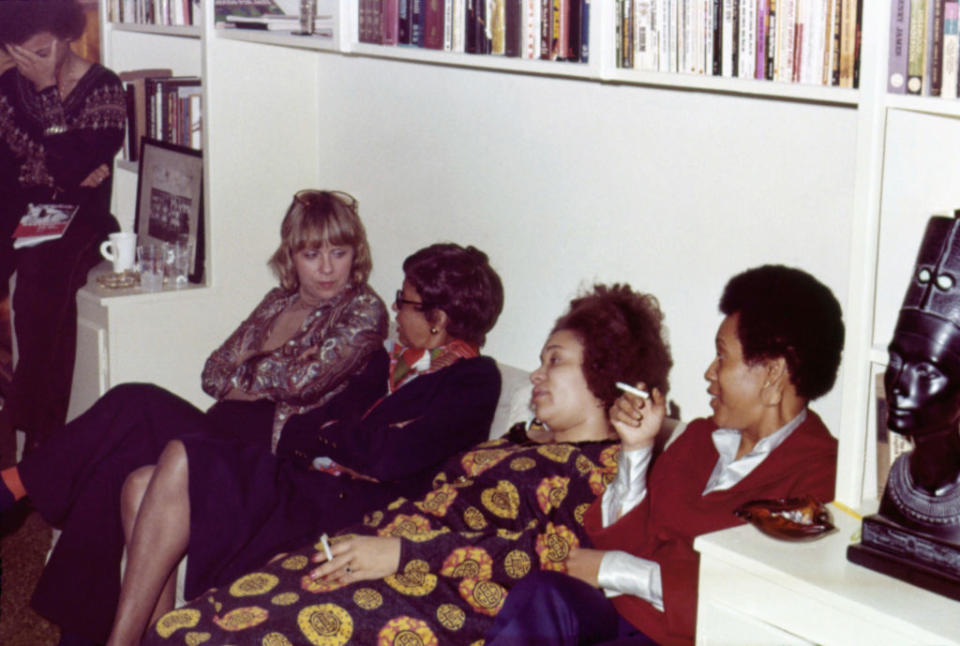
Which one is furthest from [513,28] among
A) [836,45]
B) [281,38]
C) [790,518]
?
[790,518]

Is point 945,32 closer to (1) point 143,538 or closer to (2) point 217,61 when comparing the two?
(1) point 143,538

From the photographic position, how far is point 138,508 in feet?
8.46

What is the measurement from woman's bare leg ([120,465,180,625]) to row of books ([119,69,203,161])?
1.41 metres

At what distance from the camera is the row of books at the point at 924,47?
5.24 feet

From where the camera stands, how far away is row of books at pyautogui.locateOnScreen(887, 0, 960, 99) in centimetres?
160

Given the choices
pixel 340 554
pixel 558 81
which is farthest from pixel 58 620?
pixel 558 81

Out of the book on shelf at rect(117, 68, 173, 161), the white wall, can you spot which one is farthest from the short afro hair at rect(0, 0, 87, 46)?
the white wall

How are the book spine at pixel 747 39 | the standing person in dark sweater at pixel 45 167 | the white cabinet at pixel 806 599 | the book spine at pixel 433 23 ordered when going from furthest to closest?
1. the standing person in dark sweater at pixel 45 167
2. the book spine at pixel 433 23
3. the book spine at pixel 747 39
4. the white cabinet at pixel 806 599

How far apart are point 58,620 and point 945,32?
2.15m

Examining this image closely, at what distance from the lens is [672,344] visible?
8.58 ft

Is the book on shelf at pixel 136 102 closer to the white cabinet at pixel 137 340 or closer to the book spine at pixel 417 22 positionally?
the white cabinet at pixel 137 340

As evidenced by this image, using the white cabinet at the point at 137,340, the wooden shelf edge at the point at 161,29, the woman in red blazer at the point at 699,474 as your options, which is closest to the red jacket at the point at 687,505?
the woman in red blazer at the point at 699,474

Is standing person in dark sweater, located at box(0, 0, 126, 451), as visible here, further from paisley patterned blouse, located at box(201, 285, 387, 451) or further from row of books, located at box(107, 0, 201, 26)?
paisley patterned blouse, located at box(201, 285, 387, 451)

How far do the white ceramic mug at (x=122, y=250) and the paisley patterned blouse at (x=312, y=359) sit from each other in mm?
633
